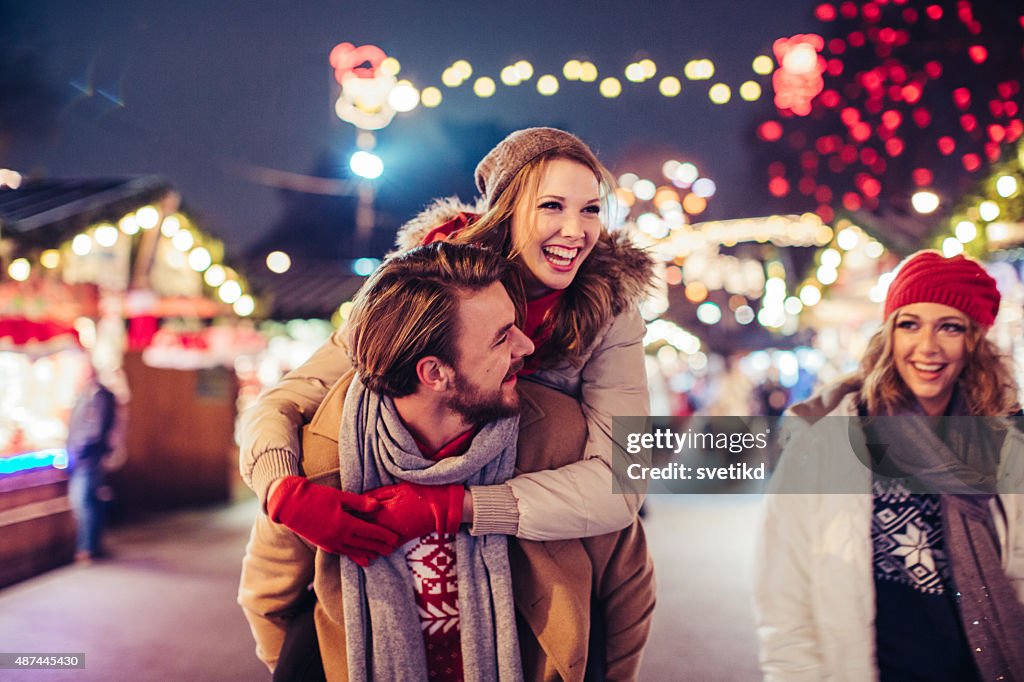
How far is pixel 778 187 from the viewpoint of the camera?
5898 mm

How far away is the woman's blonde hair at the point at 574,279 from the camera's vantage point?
154 centimetres

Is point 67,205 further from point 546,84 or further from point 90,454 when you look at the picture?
point 546,84

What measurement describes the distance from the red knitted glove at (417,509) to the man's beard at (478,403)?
15cm

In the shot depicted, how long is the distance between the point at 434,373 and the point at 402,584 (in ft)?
1.45

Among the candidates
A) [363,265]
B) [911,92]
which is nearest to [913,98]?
[911,92]

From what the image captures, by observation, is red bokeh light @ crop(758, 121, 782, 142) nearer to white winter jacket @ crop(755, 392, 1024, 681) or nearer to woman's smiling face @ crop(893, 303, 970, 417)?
woman's smiling face @ crop(893, 303, 970, 417)

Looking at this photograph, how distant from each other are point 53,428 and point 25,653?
11.5ft

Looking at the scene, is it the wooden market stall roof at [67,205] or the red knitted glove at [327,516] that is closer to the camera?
the red knitted glove at [327,516]

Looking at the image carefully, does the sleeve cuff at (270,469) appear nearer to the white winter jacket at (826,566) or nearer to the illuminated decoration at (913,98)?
Result: the white winter jacket at (826,566)

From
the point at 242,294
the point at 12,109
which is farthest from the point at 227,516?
the point at 12,109

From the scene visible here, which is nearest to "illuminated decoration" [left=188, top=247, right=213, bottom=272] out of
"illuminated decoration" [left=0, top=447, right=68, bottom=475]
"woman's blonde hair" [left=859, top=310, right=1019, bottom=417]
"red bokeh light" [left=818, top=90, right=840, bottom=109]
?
"illuminated decoration" [left=0, top=447, right=68, bottom=475]

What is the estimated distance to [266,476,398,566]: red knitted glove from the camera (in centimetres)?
126

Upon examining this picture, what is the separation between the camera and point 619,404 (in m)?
1.56

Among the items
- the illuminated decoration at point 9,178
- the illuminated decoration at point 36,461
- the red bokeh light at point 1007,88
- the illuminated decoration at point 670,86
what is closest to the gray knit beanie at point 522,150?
the illuminated decoration at point 670,86
